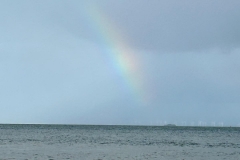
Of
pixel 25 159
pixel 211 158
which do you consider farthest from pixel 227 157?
pixel 25 159

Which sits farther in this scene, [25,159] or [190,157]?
[190,157]

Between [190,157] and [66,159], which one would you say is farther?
[190,157]

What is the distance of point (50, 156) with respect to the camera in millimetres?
61594

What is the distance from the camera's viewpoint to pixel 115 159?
195 feet

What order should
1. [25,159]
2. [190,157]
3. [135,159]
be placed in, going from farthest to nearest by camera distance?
[190,157] < [135,159] < [25,159]

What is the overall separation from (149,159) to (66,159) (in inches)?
467

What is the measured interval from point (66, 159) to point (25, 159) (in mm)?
5383

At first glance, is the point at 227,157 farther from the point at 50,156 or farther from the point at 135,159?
the point at 50,156

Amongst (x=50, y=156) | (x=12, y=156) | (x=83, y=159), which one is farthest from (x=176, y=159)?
(x=12, y=156)

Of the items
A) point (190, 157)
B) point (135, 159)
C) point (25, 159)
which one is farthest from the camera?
point (190, 157)

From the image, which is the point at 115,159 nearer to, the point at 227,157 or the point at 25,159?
the point at 25,159

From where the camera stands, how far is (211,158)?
66.3 meters

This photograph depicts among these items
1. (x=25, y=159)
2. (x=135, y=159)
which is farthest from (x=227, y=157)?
(x=25, y=159)

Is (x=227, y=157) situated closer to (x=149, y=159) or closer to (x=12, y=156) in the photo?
(x=149, y=159)
